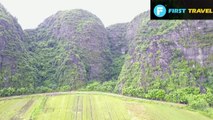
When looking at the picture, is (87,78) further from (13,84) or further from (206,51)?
(206,51)

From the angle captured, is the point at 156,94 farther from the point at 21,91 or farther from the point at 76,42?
the point at 76,42

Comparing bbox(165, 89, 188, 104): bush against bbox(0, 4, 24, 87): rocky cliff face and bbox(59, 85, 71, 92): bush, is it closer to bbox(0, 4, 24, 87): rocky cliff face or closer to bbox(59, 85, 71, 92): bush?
bbox(59, 85, 71, 92): bush

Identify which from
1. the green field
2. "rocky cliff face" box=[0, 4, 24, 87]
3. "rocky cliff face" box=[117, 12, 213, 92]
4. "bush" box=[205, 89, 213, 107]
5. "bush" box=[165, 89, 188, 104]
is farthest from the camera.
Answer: "rocky cliff face" box=[0, 4, 24, 87]

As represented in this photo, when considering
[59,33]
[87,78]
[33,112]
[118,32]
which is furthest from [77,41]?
[33,112]

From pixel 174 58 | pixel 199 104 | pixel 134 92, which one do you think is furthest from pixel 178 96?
pixel 174 58

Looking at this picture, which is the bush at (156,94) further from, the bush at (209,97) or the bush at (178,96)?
the bush at (209,97)

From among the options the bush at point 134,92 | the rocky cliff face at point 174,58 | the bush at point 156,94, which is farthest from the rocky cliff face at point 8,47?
the bush at point 156,94

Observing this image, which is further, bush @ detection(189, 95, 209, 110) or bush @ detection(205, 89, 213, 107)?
bush @ detection(205, 89, 213, 107)

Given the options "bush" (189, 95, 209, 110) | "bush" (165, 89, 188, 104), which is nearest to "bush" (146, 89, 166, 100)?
"bush" (165, 89, 188, 104)
